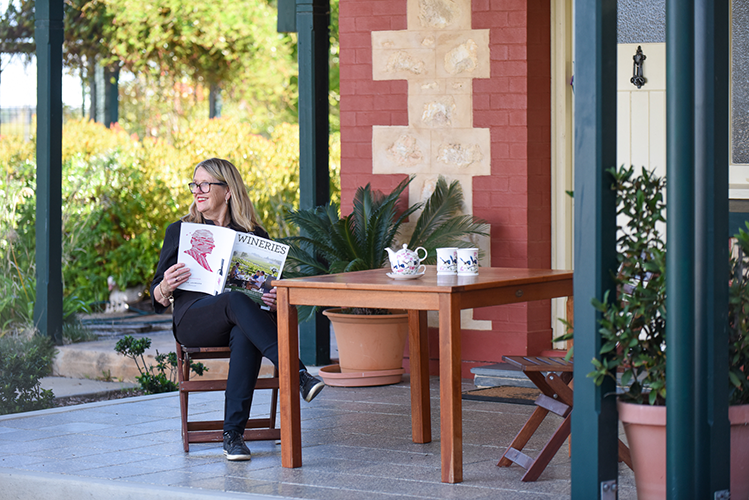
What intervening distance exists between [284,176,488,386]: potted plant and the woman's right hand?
154 cm

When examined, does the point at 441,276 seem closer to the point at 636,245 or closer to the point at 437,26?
the point at 636,245

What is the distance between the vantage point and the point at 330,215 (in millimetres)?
5973

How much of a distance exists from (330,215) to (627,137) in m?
1.75

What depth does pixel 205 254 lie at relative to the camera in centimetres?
429

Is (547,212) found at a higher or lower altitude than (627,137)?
lower

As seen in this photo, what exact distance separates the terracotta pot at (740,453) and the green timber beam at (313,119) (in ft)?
11.9

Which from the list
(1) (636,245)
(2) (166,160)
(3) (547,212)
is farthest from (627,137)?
(2) (166,160)

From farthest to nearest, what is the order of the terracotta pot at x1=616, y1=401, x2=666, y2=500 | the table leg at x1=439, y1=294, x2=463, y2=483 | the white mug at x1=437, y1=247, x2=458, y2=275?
1. the white mug at x1=437, y1=247, x2=458, y2=275
2. the table leg at x1=439, y1=294, x2=463, y2=483
3. the terracotta pot at x1=616, y1=401, x2=666, y2=500

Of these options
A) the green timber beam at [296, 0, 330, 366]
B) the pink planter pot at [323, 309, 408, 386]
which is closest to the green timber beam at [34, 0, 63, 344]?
the green timber beam at [296, 0, 330, 366]

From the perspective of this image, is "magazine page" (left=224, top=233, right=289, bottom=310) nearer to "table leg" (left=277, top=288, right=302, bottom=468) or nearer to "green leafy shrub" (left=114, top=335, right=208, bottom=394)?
"table leg" (left=277, top=288, right=302, bottom=468)

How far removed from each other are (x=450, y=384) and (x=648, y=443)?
0.77 m

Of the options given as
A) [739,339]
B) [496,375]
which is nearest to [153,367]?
[496,375]

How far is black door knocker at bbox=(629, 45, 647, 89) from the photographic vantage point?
5391 mm

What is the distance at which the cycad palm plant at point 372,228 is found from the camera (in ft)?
19.1
